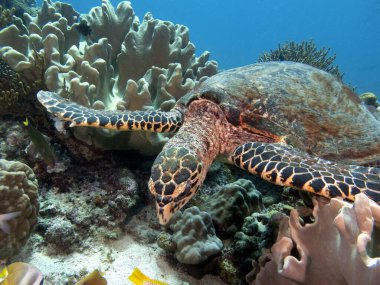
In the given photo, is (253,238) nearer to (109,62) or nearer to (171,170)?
(171,170)

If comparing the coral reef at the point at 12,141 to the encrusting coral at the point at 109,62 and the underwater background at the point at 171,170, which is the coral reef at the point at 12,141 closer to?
the underwater background at the point at 171,170

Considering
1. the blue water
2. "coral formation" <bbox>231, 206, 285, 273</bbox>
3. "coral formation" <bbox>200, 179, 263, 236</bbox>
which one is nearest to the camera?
"coral formation" <bbox>231, 206, 285, 273</bbox>

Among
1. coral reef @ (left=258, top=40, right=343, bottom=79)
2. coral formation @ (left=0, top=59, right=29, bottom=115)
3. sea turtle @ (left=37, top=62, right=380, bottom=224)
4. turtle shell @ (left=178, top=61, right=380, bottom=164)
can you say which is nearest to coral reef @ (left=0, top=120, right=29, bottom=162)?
coral formation @ (left=0, top=59, right=29, bottom=115)

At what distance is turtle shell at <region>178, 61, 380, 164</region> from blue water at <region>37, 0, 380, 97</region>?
104 m

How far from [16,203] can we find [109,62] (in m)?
3.37

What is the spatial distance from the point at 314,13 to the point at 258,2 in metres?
29.3

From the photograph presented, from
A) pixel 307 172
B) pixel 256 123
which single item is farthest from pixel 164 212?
pixel 256 123

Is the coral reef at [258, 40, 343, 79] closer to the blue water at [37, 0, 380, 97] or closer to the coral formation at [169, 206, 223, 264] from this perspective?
the coral formation at [169, 206, 223, 264]

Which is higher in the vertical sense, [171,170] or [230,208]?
[171,170]

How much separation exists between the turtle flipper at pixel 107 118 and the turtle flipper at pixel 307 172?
1.17 metres

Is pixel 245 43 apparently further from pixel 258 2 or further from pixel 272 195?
pixel 272 195

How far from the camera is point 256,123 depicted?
4.02m

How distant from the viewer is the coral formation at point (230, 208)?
388 centimetres

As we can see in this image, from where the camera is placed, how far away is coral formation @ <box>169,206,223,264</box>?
10.6ft
